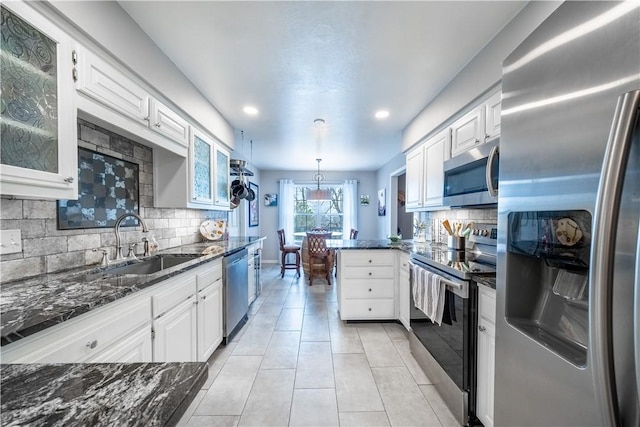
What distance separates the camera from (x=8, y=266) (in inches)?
49.1

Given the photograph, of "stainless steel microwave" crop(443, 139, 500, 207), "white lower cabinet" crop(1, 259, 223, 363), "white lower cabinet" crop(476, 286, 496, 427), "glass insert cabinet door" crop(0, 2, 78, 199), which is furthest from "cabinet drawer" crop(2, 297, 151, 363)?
"stainless steel microwave" crop(443, 139, 500, 207)

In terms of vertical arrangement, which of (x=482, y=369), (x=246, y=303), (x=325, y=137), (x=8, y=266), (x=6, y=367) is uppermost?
(x=325, y=137)

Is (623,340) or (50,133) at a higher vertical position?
(50,133)

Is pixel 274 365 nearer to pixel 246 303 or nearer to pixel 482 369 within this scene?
pixel 246 303

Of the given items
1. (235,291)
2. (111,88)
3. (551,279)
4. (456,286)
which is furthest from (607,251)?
(235,291)

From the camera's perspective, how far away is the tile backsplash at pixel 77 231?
1.29m

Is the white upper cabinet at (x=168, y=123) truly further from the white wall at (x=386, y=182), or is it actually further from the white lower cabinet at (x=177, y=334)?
the white wall at (x=386, y=182)

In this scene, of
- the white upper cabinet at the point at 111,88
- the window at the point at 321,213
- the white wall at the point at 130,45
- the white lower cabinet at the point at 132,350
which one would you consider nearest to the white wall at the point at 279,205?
the window at the point at 321,213

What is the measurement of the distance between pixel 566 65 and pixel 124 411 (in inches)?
53.7

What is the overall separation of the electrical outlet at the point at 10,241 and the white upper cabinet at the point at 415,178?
129 inches

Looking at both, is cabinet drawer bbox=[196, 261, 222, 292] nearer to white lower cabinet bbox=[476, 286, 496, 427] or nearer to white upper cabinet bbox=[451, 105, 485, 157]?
white lower cabinet bbox=[476, 286, 496, 427]

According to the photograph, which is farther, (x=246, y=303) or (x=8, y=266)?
(x=246, y=303)

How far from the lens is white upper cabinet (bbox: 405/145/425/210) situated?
3100 millimetres

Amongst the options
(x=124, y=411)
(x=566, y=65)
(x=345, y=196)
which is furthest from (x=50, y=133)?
(x=345, y=196)
